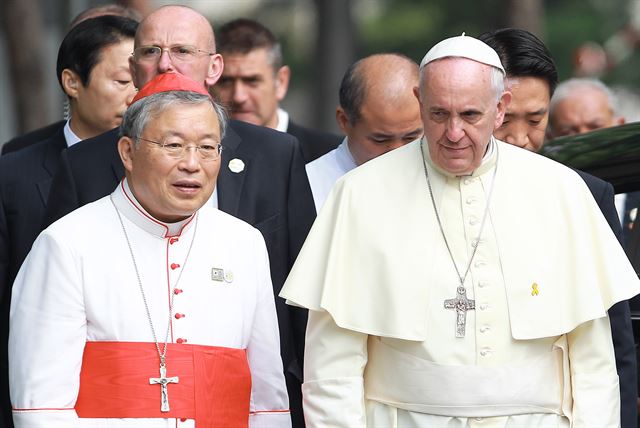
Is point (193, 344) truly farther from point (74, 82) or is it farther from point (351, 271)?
point (74, 82)

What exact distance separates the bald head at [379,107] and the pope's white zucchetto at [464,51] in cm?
146

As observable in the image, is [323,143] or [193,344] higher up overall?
[323,143]

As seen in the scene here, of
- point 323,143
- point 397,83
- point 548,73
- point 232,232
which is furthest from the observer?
point 323,143

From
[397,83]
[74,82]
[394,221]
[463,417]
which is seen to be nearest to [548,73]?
[397,83]

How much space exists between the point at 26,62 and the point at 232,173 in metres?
8.79

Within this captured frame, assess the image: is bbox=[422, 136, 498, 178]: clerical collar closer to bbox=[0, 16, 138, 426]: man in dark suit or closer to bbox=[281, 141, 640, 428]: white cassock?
bbox=[281, 141, 640, 428]: white cassock

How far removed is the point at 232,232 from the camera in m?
4.90

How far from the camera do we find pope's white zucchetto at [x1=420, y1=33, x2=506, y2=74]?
4.61 m

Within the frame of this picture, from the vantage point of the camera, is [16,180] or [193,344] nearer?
[193,344]

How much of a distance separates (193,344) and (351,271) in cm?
56

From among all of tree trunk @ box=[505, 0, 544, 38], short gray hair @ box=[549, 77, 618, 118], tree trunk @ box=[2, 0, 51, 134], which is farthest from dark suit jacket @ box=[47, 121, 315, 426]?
tree trunk @ box=[2, 0, 51, 134]

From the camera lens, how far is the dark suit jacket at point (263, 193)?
5293 millimetres

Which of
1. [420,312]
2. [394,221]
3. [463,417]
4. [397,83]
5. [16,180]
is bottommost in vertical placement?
[463,417]

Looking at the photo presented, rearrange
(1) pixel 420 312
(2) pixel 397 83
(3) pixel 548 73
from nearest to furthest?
1. (1) pixel 420 312
2. (3) pixel 548 73
3. (2) pixel 397 83
